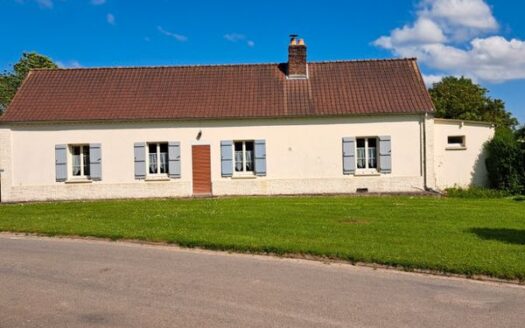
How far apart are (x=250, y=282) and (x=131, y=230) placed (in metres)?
5.27

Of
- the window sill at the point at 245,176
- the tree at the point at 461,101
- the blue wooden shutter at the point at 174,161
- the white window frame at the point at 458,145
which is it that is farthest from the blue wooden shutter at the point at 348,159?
the tree at the point at 461,101

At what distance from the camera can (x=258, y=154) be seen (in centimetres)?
1953

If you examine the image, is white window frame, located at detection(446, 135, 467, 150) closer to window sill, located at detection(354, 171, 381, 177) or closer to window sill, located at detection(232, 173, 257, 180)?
window sill, located at detection(354, 171, 381, 177)

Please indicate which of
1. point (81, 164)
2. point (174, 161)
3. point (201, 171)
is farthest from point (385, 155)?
point (81, 164)

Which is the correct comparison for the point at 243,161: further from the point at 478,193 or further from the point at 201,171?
the point at 478,193

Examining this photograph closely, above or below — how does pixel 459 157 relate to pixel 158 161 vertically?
below

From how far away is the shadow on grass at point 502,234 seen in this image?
959cm

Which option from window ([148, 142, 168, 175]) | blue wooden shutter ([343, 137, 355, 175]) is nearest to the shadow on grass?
blue wooden shutter ([343, 137, 355, 175])

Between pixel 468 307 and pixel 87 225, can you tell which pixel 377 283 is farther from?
pixel 87 225

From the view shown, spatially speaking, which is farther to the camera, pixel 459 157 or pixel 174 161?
pixel 459 157

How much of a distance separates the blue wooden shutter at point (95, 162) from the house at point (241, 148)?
0.04 m

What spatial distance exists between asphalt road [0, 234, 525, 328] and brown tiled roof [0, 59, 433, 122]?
Result: 12.0 metres

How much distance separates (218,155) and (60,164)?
247 inches

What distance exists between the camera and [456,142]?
2034 cm
